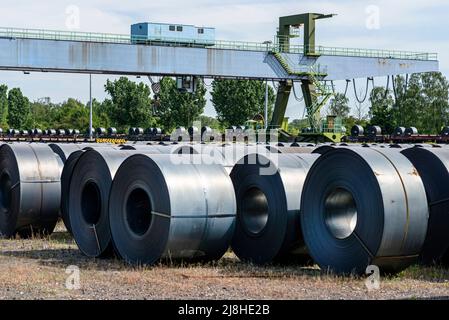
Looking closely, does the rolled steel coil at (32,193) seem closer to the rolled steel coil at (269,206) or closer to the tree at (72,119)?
the rolled steel coil at (269,206)

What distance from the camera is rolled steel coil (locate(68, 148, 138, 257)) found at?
12.9 metres

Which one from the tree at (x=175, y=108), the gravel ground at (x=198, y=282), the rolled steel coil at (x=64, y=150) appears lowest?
the gravel ground at (x=198, y=282)

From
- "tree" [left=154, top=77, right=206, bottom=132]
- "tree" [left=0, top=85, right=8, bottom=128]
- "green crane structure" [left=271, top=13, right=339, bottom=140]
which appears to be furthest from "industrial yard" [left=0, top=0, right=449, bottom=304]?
"tree" [left=0, top=85, right=8, bottom=128]

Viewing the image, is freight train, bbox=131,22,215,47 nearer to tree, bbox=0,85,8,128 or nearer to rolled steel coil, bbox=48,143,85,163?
rolled steel coil, bbox=48,143,85,163

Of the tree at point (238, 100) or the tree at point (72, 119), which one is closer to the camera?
the tree at point (238, 100)

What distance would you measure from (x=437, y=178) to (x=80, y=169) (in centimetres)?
592

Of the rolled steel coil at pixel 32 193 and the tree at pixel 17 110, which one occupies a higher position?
the tree at pixel 17 110

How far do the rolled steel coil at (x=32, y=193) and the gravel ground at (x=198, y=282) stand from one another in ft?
9.91

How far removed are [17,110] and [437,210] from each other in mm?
101742

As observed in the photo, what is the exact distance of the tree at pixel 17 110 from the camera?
10819cm

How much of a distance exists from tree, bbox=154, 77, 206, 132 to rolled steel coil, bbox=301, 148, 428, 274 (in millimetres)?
69182

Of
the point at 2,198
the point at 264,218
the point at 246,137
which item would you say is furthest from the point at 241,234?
the point at 246,137

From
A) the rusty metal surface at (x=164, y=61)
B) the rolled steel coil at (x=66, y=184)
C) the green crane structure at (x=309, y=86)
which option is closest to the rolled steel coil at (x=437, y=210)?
the rolled steel coil at (x=66, y=184)

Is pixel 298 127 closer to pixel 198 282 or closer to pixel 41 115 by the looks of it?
pixel 198 282
